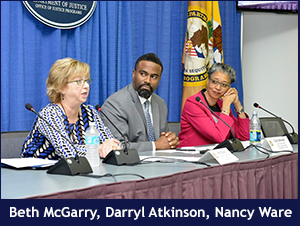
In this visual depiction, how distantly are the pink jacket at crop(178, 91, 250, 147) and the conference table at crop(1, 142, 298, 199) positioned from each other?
58cm

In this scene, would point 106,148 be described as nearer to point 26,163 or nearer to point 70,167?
point 26,163

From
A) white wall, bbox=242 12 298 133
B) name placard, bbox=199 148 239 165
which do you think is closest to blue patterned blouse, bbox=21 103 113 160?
name placard, bbox=199 148 239 165

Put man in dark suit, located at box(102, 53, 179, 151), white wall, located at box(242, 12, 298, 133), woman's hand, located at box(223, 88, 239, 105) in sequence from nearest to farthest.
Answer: man in dark suit, located at box(102, 53, 179, 151)
woman's hand, located at box(223, 88, 239, 105)
white wall, located at box(242, 12, 298, 133)

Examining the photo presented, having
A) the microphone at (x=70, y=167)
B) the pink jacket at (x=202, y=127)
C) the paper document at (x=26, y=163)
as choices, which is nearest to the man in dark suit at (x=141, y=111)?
the pink jacket at (x=202, y=127)

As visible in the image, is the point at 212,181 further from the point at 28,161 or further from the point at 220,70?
the point at 220,70

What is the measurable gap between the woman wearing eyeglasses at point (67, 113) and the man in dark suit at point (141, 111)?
1.19 feet

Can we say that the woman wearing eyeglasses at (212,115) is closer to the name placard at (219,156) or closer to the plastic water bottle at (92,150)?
the name placard at (219,156)

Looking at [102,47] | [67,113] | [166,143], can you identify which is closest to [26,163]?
[67,113]

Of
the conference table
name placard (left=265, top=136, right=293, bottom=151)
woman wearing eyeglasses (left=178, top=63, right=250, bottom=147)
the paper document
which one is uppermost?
woman wearing eyeglasses (left=178, top=63, right=250, bottom=147)

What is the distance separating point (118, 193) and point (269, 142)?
1345mm

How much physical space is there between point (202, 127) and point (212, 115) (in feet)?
0.56

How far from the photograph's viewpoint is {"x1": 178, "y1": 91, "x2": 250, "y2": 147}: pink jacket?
3.16 meters

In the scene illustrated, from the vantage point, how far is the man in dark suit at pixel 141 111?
2979mm

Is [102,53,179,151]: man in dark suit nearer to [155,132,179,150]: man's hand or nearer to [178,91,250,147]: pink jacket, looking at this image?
[155,132,179,150]: man's hand
